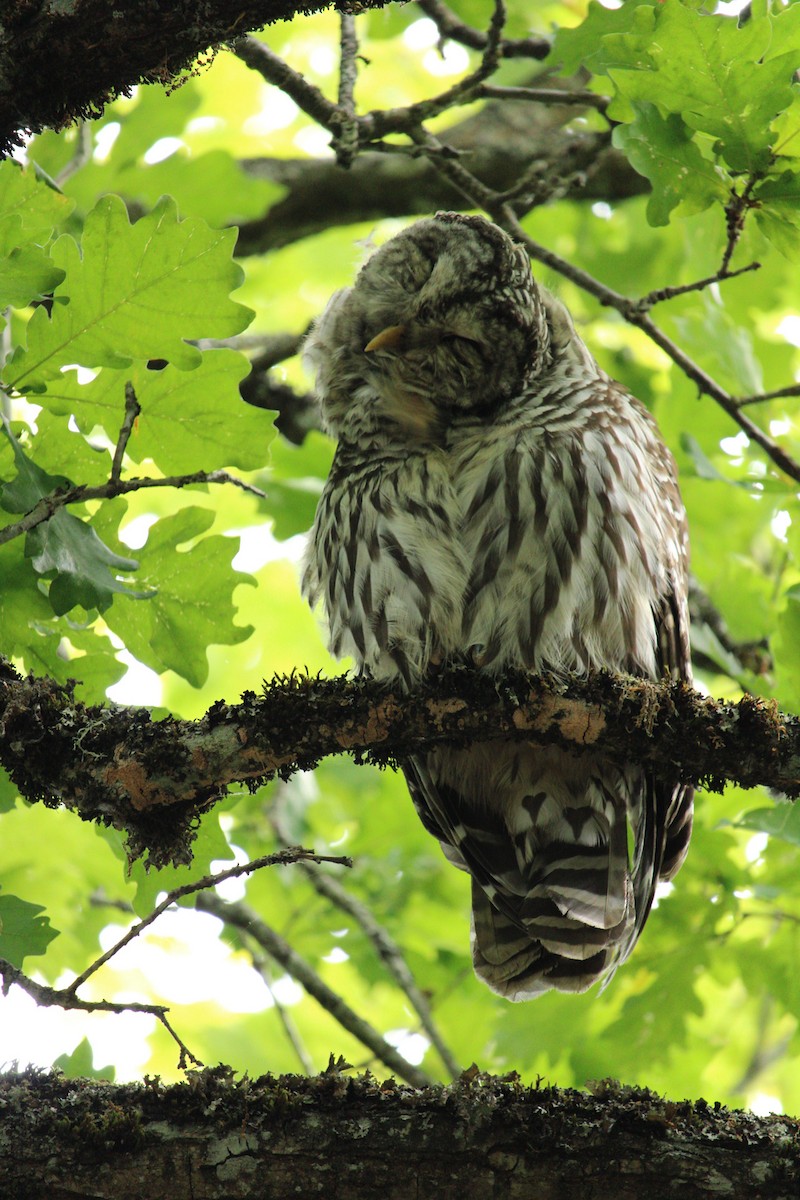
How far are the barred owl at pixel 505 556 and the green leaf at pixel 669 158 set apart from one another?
25.5 inches

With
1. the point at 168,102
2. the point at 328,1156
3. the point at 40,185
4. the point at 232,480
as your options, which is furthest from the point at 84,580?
the point at 168,102

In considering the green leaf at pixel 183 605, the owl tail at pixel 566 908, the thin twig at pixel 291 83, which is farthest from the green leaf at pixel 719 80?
the owl tail at pixel 566 908

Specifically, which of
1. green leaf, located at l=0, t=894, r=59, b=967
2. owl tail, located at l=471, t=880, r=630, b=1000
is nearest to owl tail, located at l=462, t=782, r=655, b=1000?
owl tail, located at l=471, t=880, r=630, b=1000

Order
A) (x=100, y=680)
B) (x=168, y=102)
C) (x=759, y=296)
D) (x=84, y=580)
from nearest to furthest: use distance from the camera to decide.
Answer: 1. (x=84, y=580)
2. (x=100, y=680)
3. (x=168, y=102)
4. (x=759, y=296)

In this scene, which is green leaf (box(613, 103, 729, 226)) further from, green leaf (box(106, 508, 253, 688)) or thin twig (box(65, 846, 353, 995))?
thin twig (box(65, 846, 353, 995))

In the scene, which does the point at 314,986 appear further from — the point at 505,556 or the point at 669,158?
the point at 669,158

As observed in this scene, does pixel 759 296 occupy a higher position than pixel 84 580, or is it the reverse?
pixel 759 296

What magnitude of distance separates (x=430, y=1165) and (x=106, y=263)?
1724mm

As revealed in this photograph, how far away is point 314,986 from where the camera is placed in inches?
160

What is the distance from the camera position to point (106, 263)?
7.53 feet

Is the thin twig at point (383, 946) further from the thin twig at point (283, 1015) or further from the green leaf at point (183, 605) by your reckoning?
the green leaf at point (183, 605)

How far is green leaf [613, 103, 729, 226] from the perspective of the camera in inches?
103

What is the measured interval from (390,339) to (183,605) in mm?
989

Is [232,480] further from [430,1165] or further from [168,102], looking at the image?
[168,102]
